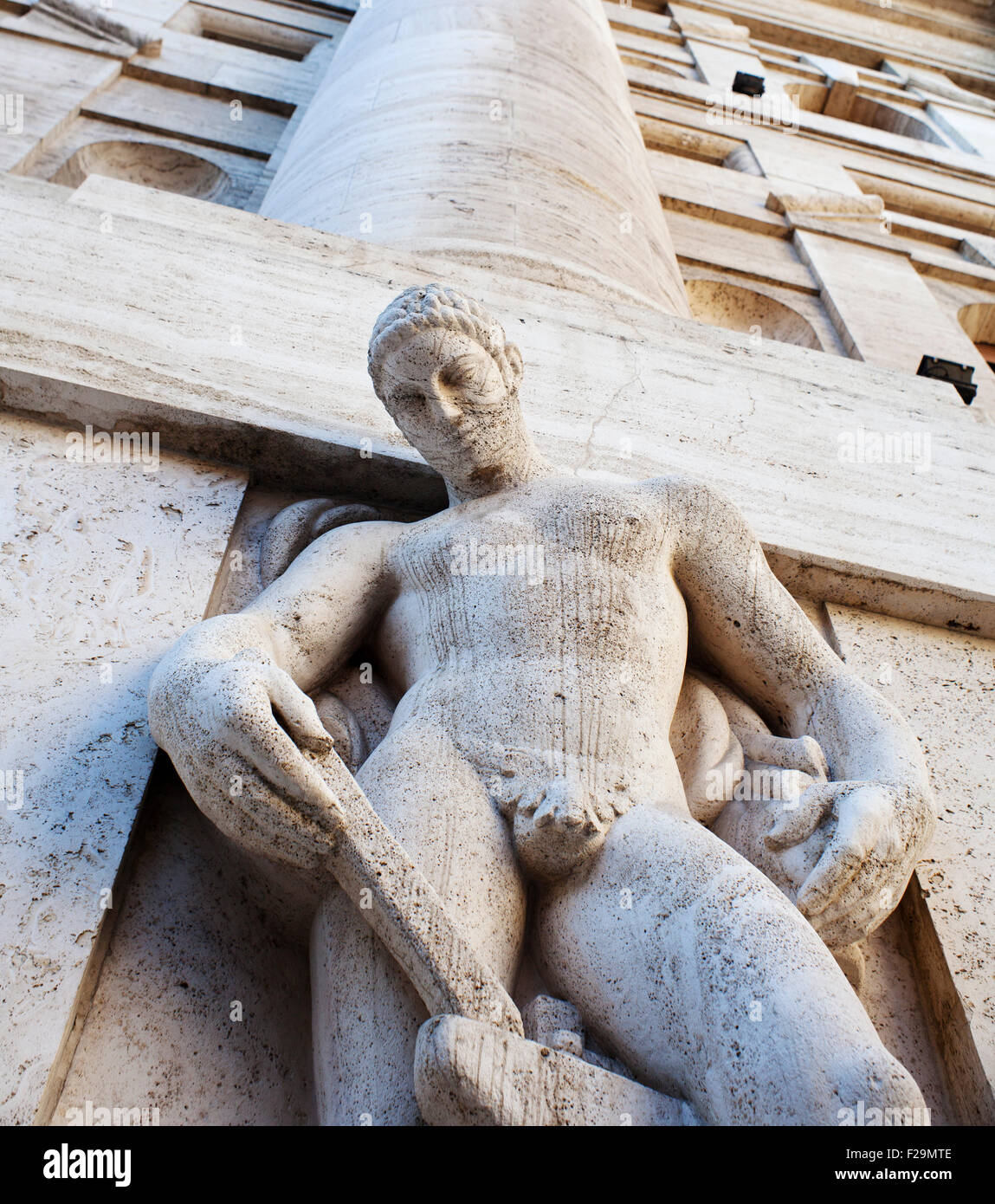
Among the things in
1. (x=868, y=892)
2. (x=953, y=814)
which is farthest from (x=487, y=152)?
(x=868, y=892)

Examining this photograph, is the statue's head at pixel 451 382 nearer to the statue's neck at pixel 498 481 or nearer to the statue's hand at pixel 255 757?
the statue's neck at pixel 498 481

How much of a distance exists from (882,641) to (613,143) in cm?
456

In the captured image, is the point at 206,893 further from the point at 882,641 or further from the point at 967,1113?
the point at 882,641

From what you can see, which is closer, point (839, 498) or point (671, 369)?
point (839, 498)

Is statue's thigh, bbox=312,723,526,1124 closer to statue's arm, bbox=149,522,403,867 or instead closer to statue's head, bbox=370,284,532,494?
statue's arm, bbox=149,522,403,867

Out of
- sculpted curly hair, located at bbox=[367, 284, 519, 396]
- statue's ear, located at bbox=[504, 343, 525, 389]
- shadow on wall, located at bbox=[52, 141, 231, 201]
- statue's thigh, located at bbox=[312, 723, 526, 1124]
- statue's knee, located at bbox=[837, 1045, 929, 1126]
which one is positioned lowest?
shadow on wall, located at bbox=[52, 141, 231, 201]

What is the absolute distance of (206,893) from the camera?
2.18 metres

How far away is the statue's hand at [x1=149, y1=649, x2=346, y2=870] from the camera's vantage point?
1.86 metres

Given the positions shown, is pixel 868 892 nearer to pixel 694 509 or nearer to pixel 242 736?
pixel 694 509

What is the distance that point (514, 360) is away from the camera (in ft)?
9.41

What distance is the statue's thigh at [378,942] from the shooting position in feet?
5.66

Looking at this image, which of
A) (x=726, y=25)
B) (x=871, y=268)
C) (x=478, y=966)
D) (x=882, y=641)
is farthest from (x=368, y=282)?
(x=726, y=25)

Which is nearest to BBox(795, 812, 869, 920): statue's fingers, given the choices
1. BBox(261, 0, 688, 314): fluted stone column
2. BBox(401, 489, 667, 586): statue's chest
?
BBox(401, 489, 667, 586): statue's chest

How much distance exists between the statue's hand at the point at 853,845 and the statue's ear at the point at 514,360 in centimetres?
137
